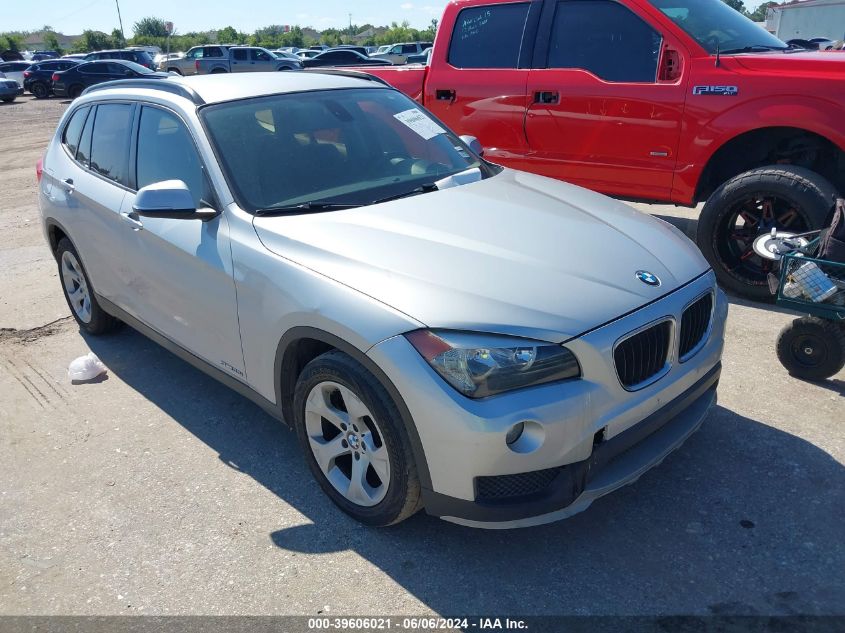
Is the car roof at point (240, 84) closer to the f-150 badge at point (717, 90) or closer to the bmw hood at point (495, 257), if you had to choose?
the bmw hood at point (495, 257)

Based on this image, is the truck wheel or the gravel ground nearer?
the gravel ground

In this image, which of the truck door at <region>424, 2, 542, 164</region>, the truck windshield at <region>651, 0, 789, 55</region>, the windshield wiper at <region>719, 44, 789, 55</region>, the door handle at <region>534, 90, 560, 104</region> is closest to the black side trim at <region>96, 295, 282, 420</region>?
the truck door at <region>424, 2, 542, 164</region>

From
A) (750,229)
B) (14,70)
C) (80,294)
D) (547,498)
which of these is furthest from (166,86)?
(14,70)

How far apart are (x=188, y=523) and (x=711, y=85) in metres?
4.52

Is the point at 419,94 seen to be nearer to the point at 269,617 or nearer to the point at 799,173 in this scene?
the point at 799,173

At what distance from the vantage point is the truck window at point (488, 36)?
622cm

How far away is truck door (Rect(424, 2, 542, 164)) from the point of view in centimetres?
617

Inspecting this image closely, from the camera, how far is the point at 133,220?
390cm

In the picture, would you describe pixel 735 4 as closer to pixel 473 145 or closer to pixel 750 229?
pixel 750 229

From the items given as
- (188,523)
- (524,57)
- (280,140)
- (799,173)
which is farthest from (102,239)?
(799,173)

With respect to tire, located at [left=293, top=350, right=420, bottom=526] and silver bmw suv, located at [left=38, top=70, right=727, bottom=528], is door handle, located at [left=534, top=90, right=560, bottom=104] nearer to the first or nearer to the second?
silver bmw suv, located at [left=38, top=70, right=727, bottom=528]

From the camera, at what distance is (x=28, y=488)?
349 centimetres

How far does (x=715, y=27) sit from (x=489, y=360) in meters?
4.49

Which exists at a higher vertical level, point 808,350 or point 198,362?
point 198,362
